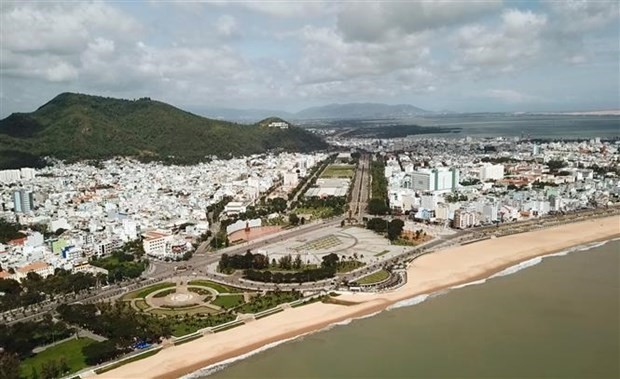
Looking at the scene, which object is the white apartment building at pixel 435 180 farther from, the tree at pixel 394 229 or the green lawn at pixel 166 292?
the green lawn at pixel 166 292

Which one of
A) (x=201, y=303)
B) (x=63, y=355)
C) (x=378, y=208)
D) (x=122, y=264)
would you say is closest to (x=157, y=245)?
(x=122, y=264)

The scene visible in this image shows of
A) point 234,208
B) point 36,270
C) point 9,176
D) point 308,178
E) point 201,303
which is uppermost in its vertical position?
point 9,176

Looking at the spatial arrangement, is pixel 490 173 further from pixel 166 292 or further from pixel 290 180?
pixel 166 292

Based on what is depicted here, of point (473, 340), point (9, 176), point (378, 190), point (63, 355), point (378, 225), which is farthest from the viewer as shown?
point (9, 176)

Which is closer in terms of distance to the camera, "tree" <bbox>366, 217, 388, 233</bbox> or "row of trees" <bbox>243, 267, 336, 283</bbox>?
"row of trees" <bbox>243, 267, 336, 283</bbox>

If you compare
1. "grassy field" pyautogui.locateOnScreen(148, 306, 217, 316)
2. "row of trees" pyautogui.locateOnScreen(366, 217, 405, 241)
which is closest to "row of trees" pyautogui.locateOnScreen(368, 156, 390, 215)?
"row of trees" pyautogui.locateOnScreen(366, 217, 405, 241)

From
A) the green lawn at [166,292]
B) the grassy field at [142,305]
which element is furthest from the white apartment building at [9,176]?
the grassy field at [142,305]

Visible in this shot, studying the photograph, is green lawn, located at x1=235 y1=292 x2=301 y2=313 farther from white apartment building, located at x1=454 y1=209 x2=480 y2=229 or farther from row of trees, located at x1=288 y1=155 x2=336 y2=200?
row of trees, located at x1=288 y1=155 x2=336 y2=200
